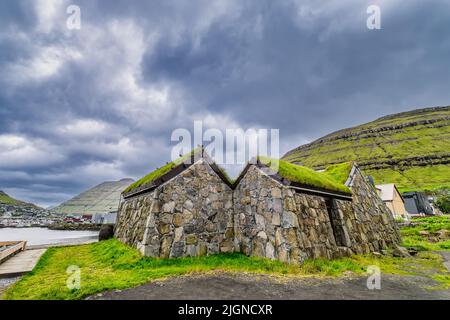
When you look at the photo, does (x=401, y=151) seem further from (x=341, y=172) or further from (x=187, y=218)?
(x=187, y=218)

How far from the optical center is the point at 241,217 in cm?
883

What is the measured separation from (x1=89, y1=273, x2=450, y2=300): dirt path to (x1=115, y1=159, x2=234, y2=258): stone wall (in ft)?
7.04

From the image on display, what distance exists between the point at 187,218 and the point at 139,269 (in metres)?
2.38

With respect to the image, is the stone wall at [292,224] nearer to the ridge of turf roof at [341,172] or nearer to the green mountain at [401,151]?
the ridge of turf roof at [341,172]

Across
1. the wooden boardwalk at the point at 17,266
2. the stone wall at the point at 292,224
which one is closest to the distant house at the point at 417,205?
the stone wall at the point at 292,224

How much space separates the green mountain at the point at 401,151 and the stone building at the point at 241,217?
72083mm

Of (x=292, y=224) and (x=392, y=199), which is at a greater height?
(x=392, y=199)

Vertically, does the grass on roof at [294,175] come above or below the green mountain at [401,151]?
below

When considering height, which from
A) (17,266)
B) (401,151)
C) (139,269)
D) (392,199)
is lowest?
(17,266)

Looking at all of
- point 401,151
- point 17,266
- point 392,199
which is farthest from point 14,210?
point 401,151

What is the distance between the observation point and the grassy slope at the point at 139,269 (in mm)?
4770

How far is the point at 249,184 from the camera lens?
29.3 feet

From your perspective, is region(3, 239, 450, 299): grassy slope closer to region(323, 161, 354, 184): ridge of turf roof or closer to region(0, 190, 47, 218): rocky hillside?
region(323, 161, 354, 184): ridge of turf roof
